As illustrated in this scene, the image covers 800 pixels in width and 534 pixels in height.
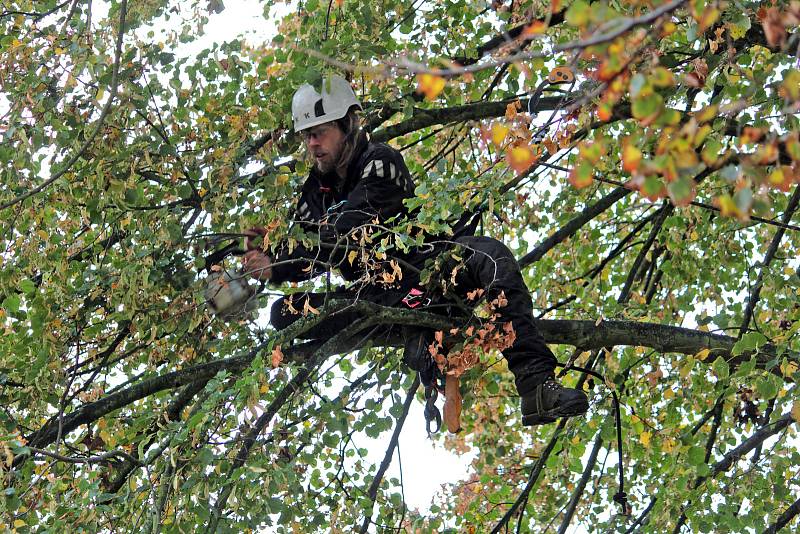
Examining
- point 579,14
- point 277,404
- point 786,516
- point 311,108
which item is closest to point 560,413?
point 277,404

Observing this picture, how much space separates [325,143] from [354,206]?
49cm

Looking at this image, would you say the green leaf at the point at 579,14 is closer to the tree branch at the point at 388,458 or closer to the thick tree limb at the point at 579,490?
the tree branch at the point at 388,458

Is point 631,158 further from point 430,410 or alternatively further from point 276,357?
point 430,410

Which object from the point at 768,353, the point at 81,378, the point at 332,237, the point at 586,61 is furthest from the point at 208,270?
the point at 768,353

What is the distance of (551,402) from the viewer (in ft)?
14.3

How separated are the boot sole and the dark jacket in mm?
779

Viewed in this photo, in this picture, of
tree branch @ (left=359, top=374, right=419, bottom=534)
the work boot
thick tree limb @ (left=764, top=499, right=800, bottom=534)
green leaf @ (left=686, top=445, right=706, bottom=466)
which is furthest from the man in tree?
thick tree limb @ (left=764, top=499, right=800, bottom=534)

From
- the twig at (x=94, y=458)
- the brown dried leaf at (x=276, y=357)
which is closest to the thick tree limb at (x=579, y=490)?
the brown dried leaf at (x=276, y=357)

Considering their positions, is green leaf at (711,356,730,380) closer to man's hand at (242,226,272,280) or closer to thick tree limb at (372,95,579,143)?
thick tree limb at (372,95,579,143)

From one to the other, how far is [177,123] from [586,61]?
188 cm

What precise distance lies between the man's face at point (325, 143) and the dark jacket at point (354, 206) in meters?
0.06

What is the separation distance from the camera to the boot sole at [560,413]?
4301 mm

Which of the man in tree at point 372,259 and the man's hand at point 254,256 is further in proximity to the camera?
the man's hand at point 254,256

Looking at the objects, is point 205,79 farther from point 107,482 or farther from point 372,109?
point 107,482
